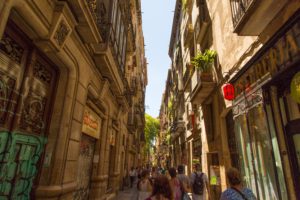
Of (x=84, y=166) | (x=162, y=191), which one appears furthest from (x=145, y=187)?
(x=162, y=191)

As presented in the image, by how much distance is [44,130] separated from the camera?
457 cm

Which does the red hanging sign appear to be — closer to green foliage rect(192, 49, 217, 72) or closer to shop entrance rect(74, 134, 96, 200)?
green foliage rect(192, 49, 217, 72)

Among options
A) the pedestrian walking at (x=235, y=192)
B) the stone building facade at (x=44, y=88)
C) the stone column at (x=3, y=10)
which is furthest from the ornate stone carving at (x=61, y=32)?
the pedestrian walking at (x=235, y=192)

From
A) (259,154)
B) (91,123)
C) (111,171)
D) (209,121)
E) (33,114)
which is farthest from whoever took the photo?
(111,171)

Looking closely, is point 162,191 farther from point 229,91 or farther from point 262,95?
point 229,91

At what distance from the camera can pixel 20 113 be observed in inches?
145

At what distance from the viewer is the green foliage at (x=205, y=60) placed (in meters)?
8.24

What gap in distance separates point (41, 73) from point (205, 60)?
6.45m

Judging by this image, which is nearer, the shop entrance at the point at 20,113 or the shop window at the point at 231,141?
the shop entrance at the point at 20,113

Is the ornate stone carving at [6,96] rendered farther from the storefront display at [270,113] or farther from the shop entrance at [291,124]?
the shop entrance at [291,124]

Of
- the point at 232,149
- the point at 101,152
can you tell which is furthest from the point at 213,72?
the point at 101,152

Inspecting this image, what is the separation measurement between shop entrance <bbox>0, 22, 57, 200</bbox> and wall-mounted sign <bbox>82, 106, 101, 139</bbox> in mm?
2120

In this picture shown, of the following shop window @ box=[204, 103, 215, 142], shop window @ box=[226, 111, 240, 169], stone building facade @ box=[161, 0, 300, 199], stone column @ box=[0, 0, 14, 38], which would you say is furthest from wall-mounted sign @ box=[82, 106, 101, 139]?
shop window @ box=[226, 111, 240, 169]

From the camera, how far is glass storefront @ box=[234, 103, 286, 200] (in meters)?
4.25
